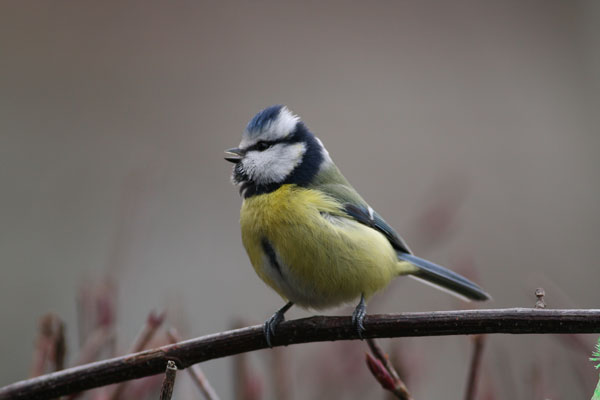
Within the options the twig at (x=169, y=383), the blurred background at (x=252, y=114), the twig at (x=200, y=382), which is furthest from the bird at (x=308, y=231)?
the blurred background at (x=252, y=114)

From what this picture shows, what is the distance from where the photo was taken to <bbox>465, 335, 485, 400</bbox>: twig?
0.93 meters

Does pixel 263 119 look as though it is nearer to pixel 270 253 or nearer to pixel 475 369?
pixel 270 253

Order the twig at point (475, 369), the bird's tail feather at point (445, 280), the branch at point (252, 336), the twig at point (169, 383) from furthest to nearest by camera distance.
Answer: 1. the bird's tail feather at point (445, 280)
2. the branch at point (252, 336)
3. the twig at point (475, 369)
4. the twig at point (169, 383)

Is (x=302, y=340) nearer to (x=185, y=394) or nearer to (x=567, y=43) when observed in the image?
(x=185, y=394)

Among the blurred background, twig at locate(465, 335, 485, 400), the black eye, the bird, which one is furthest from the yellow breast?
the blurred background

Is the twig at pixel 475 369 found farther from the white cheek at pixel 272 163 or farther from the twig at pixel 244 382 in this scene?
the white cheek at pixel 272 163

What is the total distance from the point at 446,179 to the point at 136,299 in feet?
6.12

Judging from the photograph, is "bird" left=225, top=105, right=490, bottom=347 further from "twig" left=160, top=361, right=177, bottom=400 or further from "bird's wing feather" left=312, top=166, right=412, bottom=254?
"twig" left=160, top=361, right=177, bottom=400

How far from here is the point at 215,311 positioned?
3.21 metres

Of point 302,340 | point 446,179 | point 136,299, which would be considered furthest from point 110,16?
point 302,340

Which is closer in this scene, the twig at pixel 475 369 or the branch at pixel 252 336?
the twig at pixel 475 369

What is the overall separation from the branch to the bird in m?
0.24

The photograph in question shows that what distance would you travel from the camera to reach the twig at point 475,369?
3.06ft

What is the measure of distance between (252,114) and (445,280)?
2.60 metres
